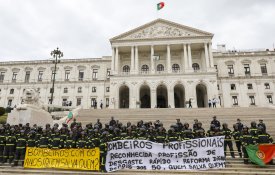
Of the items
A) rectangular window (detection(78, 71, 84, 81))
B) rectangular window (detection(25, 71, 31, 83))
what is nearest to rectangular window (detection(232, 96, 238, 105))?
rectangular window (detection(78, 71, 84, 81))

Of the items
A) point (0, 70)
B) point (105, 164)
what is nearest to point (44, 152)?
point (105, 164)

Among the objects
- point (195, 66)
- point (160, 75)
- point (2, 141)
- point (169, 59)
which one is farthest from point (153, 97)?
point (2, 141)

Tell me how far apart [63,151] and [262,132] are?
30.4 feet

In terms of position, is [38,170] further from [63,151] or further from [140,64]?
[140,64]

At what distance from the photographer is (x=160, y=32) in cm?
4581

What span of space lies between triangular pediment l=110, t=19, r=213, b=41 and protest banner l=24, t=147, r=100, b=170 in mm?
37833

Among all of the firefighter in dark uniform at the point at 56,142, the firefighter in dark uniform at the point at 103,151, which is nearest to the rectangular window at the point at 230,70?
the firefighter in dark uniform at the point at 103,151

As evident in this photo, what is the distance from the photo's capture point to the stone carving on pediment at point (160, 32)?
148 feet

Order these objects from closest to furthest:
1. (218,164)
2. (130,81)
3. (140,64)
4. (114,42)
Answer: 1. (218,164)
2. (130,81)
3. (114,42)
4. (140,64)

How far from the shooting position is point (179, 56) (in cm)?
4838

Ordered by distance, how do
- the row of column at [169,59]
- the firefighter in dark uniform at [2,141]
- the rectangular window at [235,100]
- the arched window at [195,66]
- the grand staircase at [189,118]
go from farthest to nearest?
the arched window at [195,66] → the rectangular window at [235,100] → the row of column at [169,59] → the firefighter in dark uniform at [2,141] → the grand staircase at [189,118]

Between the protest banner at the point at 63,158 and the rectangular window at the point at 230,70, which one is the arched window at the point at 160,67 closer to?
the rectangular window at the point at 230,70

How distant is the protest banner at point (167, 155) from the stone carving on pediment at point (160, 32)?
38053 mm

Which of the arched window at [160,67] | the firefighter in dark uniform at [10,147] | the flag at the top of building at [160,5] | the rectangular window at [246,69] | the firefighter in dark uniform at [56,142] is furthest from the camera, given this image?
the rectangular window at [246,69]
